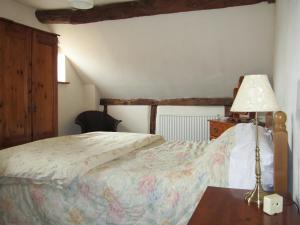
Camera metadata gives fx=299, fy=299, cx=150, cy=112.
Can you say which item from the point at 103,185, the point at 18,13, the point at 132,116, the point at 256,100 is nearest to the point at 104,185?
the point at 103,185

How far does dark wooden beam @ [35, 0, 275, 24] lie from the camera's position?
343 cm

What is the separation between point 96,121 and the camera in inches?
206

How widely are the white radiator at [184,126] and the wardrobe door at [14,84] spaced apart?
249 centimetres

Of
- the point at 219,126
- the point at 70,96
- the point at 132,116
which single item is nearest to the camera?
the point at 219,126

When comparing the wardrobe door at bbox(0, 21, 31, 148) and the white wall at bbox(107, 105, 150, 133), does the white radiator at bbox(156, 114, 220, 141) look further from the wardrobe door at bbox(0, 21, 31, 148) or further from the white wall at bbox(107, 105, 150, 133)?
the wardrobe door at bbox(0, 21, 31, 148)

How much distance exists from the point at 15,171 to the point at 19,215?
0.34 meters

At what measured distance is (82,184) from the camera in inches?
83.4

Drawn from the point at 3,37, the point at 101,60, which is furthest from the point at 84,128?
the point at 3,37

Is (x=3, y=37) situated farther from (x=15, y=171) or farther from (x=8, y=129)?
(x=15, y=171)

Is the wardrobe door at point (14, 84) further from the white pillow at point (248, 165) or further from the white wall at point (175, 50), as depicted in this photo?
the white pillow at point (248, 165)

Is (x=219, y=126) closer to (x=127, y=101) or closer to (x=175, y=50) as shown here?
(x=175, y=50)

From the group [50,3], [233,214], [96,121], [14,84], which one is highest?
[50,3]

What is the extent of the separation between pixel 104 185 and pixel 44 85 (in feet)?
7.05

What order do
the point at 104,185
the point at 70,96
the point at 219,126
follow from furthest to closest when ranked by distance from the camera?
the point at 70,96
the point at 219,126
the point at 104,185
